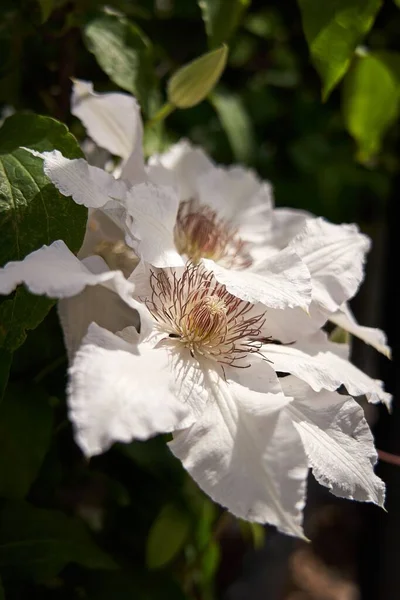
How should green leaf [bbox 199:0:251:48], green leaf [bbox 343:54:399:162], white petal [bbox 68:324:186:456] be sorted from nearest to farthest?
white petal [bbox 68:324:186:456]
green leaf [bbox 199:0:251:48]
green leaf [bbox 343:54:399:162]

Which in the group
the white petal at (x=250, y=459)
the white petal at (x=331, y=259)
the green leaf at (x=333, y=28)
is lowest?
the white petal at (x=250, y=459)

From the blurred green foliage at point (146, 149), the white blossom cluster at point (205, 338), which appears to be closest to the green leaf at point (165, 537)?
the blurred green foliage at point (146, 149)

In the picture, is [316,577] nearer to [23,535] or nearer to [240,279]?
[23,535]

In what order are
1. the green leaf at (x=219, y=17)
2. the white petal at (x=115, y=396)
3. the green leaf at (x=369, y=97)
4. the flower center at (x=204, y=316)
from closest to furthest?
the white petal at (x=115, y=396)
the flower center at (x=204, y=316)
the green leaf at (x=219, y=17)
the green leaf at (x=369, y=97)

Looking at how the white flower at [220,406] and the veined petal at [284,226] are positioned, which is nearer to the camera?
the white flower at [220,406]

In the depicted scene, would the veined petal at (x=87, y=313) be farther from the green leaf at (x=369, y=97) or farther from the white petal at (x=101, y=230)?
the green leaf at (x=369, y=97)

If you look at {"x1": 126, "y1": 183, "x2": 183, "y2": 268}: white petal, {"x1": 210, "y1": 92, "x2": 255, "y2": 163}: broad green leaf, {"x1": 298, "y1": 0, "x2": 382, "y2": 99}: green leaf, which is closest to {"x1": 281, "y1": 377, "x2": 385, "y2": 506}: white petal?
{"x1": 126, "y1": 183, "x2": 183, "y2": 268}: white petal

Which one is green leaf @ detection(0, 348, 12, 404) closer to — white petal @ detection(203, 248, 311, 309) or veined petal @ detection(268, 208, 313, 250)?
white petal @ detection(203, 248, 311, 309)

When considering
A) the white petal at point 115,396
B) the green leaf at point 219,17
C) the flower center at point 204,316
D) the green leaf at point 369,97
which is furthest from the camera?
the green leaf at point 369,97
